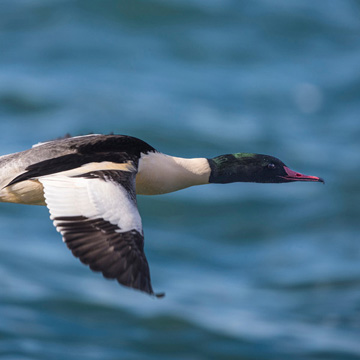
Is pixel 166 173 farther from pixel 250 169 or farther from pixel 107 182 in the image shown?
pixel 107 182

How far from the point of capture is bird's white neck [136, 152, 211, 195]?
8898 millimetres

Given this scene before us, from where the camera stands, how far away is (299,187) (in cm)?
4241

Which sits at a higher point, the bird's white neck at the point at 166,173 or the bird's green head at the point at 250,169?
the bird's green head at the point at 250,169

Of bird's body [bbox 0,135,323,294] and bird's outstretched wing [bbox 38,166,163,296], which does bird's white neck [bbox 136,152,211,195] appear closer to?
bird's body [bbox 0,135,323,294]

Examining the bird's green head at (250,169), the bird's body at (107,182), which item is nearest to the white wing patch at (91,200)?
the bird's body at (107,182)

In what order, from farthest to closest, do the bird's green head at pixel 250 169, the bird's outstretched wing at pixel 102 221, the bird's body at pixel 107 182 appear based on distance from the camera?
the bird's green head at pixel 250 169 < the bird's body at pixel 107 182 < the bird's outstretched wing at pixel 102 221

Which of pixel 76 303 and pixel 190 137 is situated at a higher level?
pixel 190 137

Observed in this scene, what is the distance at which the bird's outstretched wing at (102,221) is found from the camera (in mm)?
6945

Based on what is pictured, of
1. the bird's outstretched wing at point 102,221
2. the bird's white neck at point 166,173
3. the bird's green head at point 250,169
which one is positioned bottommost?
the bird's outstretched wing at point 102,221

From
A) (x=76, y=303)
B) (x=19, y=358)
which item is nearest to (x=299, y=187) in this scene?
(x=76, y=303)

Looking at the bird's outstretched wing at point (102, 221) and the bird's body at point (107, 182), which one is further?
the bird's body at point (107, 182)

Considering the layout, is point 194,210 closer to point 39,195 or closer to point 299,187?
point 299,187

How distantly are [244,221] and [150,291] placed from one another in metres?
36.4

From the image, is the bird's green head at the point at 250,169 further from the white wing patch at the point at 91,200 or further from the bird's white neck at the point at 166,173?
the white wing patch at the point at 91,200
